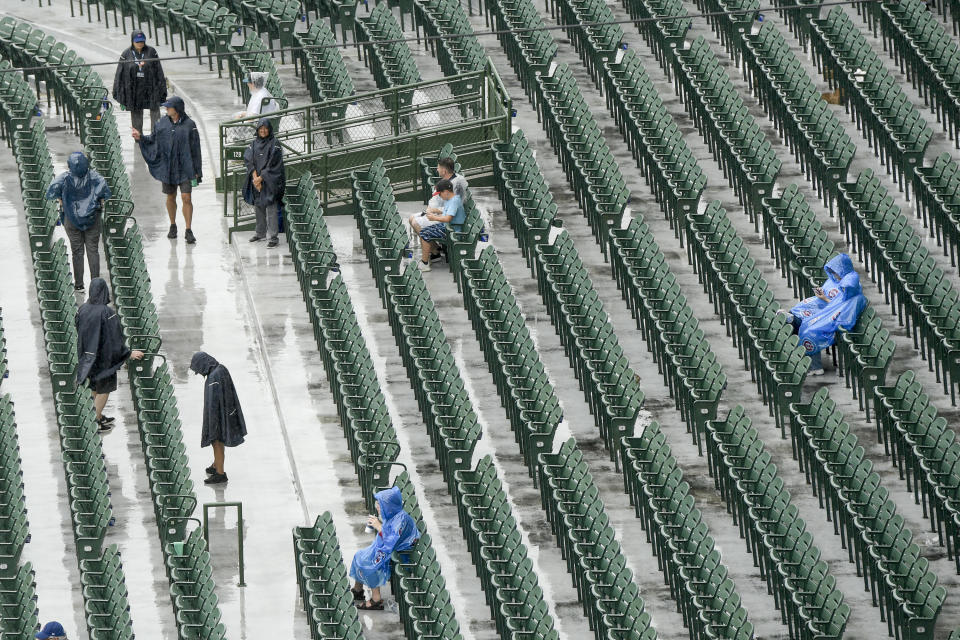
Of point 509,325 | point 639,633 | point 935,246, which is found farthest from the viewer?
point 935,246

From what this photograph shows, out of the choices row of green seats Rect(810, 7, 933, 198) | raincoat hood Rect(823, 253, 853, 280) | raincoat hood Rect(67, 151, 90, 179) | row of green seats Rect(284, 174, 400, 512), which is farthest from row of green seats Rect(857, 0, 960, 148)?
raincoat hood Rect(67, 151, 90, 179)

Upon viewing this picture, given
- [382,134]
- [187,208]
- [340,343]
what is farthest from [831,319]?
[187,208]

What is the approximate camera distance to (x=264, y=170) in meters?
22.0

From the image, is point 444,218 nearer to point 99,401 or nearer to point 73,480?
point 99,401

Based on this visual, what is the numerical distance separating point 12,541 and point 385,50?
31.1ft

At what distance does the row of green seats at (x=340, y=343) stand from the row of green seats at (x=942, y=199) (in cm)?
569

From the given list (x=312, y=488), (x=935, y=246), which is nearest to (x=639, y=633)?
(x=312, y=488)

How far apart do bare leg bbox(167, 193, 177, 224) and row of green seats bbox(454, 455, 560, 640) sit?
5.60 meters

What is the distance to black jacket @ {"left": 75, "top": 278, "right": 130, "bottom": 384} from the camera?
1927cm

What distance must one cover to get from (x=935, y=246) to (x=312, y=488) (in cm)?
687

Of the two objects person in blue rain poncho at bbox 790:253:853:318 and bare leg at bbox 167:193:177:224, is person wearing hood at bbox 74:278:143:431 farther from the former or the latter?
person in blue rain poncho at bbox 790:253:853:318

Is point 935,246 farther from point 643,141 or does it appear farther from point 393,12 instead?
point 393,12

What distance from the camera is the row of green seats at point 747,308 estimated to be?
19.1 metres

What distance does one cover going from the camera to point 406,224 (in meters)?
23.2
